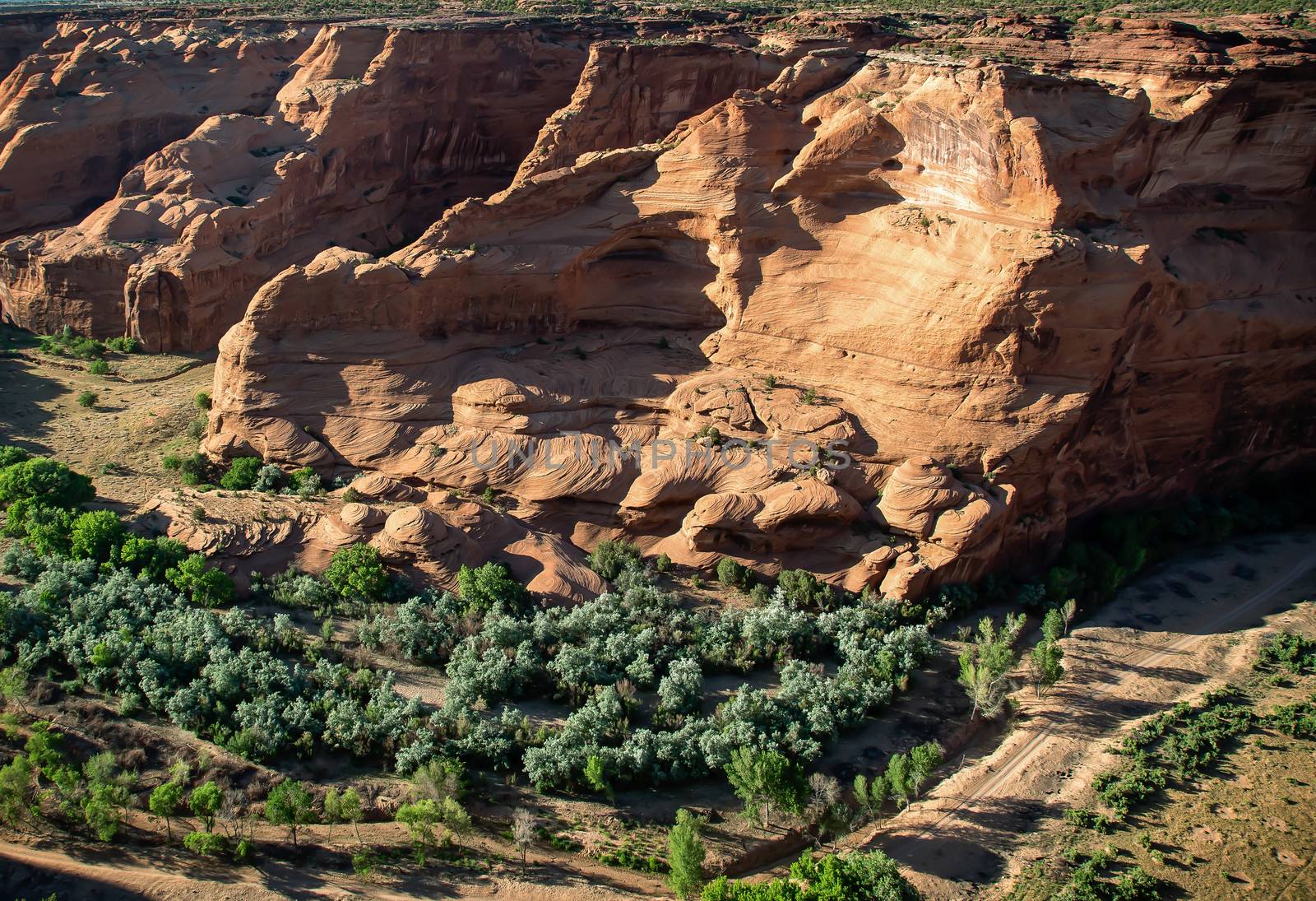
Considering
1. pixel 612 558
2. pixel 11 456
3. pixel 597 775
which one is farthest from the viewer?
pixel 11 456

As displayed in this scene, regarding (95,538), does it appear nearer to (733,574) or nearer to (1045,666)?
(733,574)

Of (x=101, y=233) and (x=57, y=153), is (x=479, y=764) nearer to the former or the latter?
(x=101, y=233)

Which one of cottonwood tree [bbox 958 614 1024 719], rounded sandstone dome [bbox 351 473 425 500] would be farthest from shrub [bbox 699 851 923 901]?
rounded sandstone dome [bbox 351 473 425 500]

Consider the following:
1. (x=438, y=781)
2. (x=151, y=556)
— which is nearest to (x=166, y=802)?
(x=438, y=781)

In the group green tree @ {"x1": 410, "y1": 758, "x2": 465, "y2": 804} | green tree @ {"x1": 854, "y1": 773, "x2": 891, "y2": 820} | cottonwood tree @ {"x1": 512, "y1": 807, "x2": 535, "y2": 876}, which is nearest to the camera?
cottonwood tree @ {"x1": 512, "y1": 807, "x2": 535, "y2": 876}

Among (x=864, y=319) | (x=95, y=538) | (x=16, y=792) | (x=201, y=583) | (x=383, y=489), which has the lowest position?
(x=16, y=792)

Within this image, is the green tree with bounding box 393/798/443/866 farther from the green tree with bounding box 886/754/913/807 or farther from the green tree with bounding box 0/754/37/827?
the green tree with bounding box 886/754/913/807
